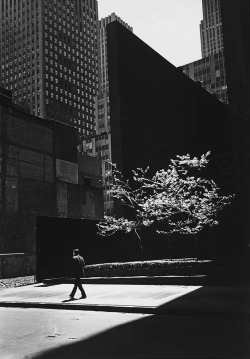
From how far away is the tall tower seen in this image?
166125 millimetres

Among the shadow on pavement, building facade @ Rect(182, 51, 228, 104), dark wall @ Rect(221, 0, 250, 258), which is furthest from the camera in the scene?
building facade @ Rect(182, 51, 228, 104)

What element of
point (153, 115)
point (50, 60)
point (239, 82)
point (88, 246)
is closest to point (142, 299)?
point (239, 82)

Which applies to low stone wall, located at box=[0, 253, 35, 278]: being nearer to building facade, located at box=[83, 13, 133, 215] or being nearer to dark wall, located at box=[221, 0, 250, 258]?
dark wall, located at box=[221, 0, 250, 258]

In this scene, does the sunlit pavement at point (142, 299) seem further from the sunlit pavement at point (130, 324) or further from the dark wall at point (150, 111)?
the dark wall at point (150, 111)

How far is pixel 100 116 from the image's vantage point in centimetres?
16300

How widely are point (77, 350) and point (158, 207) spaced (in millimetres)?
16674

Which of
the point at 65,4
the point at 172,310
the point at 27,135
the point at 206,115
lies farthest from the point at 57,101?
the point at 172,310

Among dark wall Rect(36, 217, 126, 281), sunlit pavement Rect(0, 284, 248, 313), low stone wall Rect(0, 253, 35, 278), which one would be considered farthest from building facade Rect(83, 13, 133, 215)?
sunlit pavement Rect(0, 284, 248, 313)

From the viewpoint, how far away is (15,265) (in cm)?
2903

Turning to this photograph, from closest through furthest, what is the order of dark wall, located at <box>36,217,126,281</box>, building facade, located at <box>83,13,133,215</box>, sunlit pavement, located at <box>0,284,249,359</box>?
sunlit pavement, located at <box>0,284,249,359</box>
dark wall, located at <box>36,217,126,281</box>
building facade, located at <box>83,13,133,215</box>

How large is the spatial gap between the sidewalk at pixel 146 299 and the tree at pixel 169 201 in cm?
641

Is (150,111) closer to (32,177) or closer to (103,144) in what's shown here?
(32,177)

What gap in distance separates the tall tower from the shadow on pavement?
157958mm

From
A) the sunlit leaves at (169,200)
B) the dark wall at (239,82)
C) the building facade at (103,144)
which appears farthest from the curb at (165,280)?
the building facade at (103,144)
